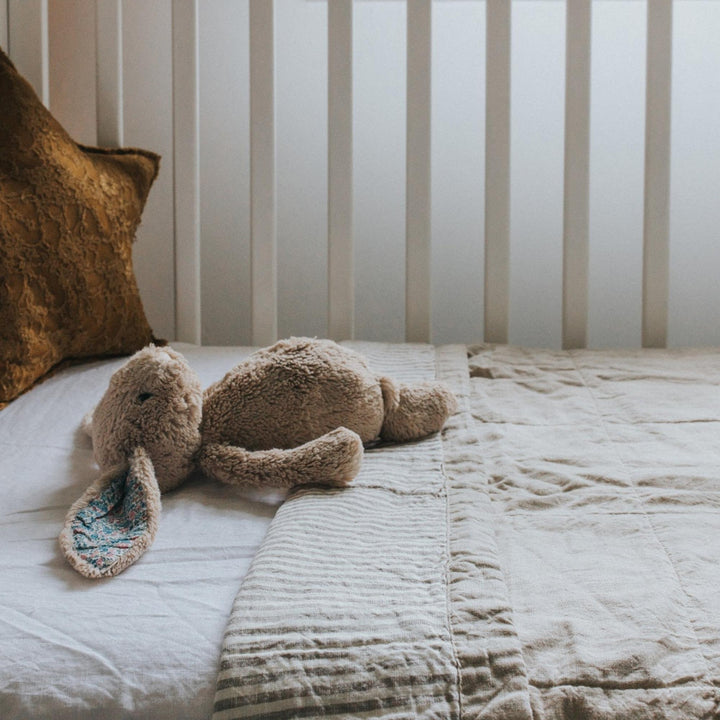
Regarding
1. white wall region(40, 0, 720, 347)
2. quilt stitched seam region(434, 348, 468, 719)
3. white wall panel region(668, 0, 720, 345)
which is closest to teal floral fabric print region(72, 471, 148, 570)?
quilt stitched seam region(434, 348, 468, 719)

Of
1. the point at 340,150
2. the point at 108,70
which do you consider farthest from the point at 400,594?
the point at 108,70

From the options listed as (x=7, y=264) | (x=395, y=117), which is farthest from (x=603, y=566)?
(x=395, y=117)

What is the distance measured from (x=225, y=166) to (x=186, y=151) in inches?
17.3

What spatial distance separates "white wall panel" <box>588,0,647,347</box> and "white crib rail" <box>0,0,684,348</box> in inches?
17.2

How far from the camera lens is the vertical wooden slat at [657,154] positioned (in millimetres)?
1391

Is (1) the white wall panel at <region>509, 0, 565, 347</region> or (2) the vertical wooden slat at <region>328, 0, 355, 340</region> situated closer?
(2) the vertical wooden slat at <region>328, 0, 355, 340</region>

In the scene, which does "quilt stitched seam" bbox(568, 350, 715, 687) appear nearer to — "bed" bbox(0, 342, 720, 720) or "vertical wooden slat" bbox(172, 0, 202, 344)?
"bed" bbox(0, 342, 720, 720)

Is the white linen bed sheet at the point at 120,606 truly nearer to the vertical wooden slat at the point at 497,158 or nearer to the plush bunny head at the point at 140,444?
the plush bunny head at the point at 140,444

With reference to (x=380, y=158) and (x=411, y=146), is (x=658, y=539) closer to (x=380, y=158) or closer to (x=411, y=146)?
(x=411, y=146)

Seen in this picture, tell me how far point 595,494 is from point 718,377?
51 cm

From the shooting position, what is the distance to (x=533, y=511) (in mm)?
698

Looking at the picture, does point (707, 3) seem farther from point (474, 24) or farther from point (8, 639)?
point (8, 639)

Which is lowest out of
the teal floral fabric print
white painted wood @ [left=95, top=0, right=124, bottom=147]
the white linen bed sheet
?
the white linen bed sheet

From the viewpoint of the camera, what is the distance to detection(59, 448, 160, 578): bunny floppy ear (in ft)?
1.91
